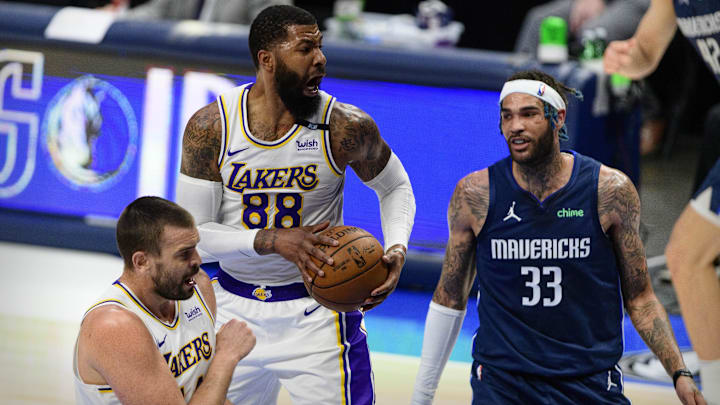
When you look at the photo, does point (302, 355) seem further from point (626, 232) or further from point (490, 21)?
point (490, 21)

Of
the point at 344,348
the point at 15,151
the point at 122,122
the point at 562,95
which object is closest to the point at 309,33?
the point at 562,95

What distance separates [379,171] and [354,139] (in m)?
0.25

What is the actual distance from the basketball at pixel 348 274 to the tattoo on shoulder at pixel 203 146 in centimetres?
55

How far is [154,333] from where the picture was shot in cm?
314

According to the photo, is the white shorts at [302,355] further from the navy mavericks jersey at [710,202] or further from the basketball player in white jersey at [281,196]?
the navy mavericks jersey at [710,202]

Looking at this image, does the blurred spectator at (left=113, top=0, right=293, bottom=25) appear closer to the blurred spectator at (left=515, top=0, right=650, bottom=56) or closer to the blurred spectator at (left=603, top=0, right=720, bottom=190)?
the blurred spectator at (left=515, top=0, right=650, bottom=56)

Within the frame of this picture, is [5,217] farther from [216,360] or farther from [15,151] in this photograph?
[216,360]

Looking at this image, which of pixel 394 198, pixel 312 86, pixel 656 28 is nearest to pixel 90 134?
pixel 394 198

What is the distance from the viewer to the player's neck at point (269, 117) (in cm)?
374

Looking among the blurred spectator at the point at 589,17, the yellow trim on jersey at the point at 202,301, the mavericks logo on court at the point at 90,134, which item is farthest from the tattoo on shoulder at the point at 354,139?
the blurred spectator at the point at 589,17

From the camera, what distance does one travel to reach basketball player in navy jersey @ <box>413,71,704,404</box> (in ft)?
11.3

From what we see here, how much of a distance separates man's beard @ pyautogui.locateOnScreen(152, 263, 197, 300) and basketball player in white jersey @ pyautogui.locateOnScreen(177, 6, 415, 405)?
20.3 inches

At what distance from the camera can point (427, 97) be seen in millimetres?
6492

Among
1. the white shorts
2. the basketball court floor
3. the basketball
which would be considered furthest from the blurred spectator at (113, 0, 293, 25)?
the basketball
